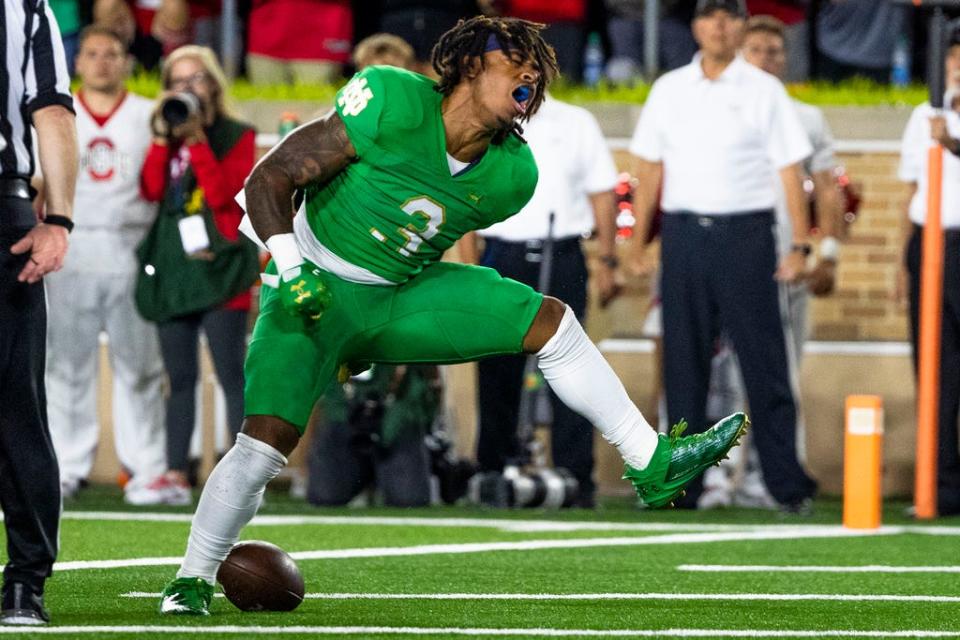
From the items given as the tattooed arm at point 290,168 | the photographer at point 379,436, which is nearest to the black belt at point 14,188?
the tattooed arm at point 290,168

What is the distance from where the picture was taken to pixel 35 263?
5.50 metres

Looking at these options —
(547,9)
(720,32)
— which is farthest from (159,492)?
(547,9)

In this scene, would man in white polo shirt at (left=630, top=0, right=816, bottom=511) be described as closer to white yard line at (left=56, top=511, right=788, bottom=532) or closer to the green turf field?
the green turf field

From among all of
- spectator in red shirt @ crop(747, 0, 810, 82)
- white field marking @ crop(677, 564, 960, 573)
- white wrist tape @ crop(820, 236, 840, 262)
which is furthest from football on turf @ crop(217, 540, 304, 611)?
spectator in red shirt @ crop(747, 0, 810, 82)

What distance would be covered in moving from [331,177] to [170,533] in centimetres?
335

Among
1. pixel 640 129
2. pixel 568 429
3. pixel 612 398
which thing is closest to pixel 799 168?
pixel 640 129

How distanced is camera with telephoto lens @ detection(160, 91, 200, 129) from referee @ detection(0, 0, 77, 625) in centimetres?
498

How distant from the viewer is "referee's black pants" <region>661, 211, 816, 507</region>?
35.0 ft

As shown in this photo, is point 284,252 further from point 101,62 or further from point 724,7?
point 101,62

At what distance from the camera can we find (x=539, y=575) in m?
7.35

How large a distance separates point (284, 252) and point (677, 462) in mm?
1351

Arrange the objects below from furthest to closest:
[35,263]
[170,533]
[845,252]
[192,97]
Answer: [845,252] → [192,97] → [170,533] → [35,263]

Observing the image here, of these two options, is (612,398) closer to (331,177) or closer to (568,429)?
(331,177)

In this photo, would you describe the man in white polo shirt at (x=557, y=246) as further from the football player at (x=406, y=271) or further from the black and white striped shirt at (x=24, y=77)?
the black and white striped shirt at (x=24, y=77)
